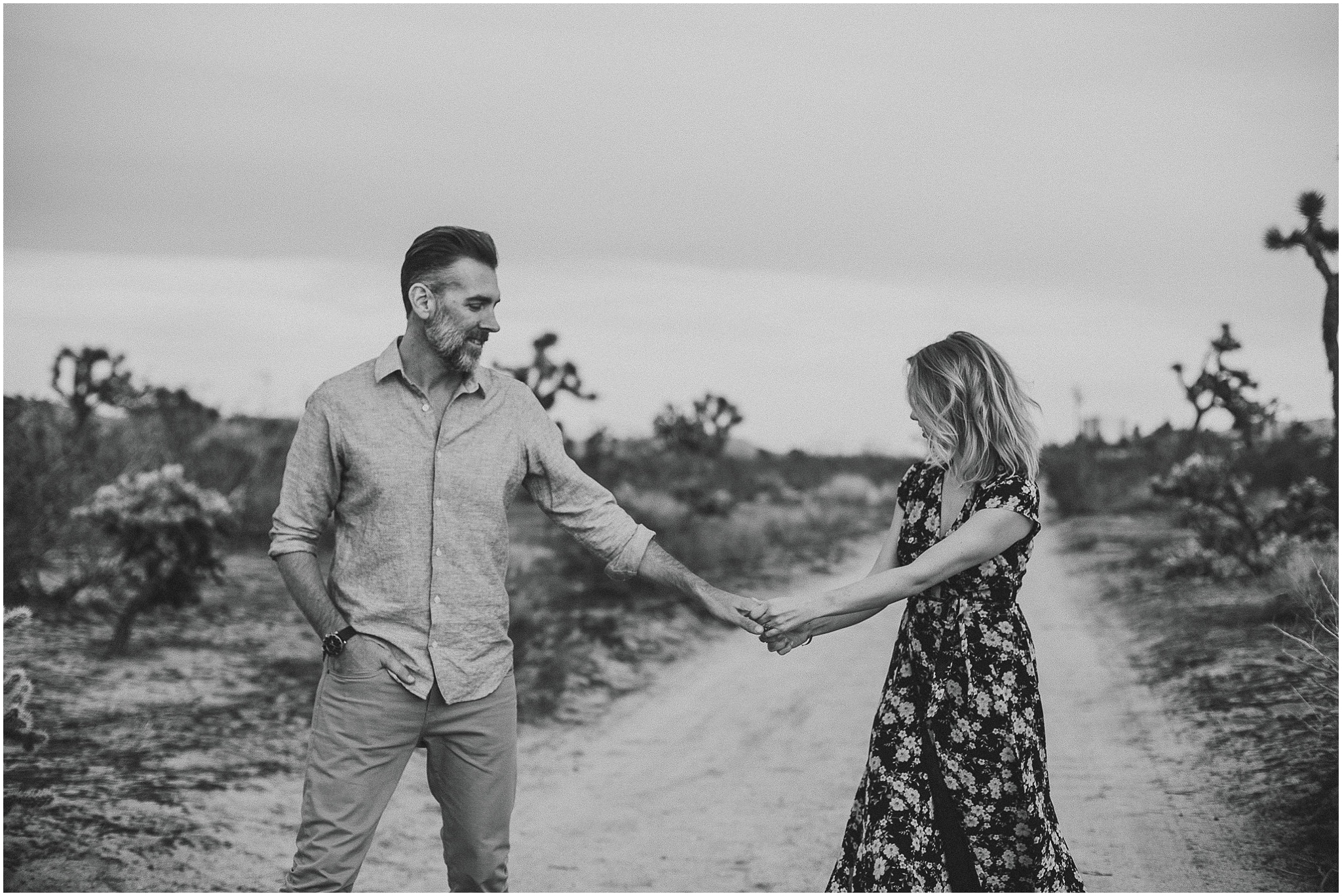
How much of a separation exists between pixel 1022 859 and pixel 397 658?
61.5 inches

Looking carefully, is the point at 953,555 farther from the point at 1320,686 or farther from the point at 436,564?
the point at 1320,686

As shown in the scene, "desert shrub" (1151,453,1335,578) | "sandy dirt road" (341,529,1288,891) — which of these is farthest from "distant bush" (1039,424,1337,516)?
"sandy dirt road" (341,529,1288,891)

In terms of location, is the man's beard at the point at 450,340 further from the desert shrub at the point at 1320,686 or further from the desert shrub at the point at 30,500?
the desert shrub at the point at 30,500

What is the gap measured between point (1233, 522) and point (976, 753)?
1049cm

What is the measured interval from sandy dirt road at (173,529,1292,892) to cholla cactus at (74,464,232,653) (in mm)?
2813

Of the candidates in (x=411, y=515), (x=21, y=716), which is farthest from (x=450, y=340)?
(x=21, y=716)

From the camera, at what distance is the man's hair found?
9.84 feet

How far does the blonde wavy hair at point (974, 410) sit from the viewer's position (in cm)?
306

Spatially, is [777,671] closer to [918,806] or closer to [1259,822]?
[1259,822]

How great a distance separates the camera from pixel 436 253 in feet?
9.85

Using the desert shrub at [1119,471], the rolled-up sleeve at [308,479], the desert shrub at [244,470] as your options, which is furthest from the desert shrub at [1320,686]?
the desert shrub at [1119,471]

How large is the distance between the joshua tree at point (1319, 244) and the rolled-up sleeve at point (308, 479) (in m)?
6.78

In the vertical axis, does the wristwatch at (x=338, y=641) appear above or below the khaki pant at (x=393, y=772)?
above

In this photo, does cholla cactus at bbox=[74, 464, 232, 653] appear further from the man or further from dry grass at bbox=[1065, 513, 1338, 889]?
dry grass at bbox=[1065, 513, 1338, 889]
